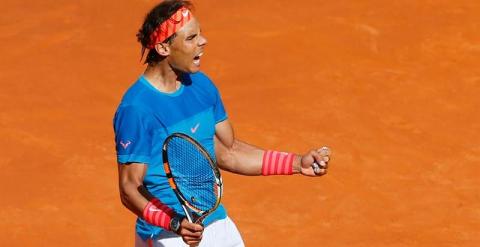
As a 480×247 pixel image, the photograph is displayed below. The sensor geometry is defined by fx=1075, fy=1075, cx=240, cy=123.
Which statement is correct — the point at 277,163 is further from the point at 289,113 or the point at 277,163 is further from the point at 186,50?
the point at 289,113

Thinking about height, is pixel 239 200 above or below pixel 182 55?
below

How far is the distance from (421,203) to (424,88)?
2.36 meters

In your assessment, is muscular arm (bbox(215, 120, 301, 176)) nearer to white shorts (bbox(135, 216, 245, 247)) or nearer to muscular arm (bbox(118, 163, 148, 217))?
white shorts (bbox(135, 216, 245, 247))

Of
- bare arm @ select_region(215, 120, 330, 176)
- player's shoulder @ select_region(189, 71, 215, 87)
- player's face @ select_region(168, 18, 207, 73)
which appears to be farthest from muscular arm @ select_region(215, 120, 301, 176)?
player's face @ select_region(168, 18, 207, 73)

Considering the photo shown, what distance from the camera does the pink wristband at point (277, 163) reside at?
6.06 meters

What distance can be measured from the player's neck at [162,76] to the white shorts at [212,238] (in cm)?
77

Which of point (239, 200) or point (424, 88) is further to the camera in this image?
point (424, 88)

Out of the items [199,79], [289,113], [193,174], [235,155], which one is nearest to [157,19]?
[199,79]

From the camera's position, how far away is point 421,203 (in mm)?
9156

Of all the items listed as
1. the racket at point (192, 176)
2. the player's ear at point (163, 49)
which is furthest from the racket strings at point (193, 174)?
the player's ear at point (163, 49)

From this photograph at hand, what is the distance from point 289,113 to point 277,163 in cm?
473

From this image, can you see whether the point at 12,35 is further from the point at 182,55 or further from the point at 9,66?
the point at 182,55

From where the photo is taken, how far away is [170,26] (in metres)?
5.63

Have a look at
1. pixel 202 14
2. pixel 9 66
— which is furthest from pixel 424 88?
pixel 9 66
